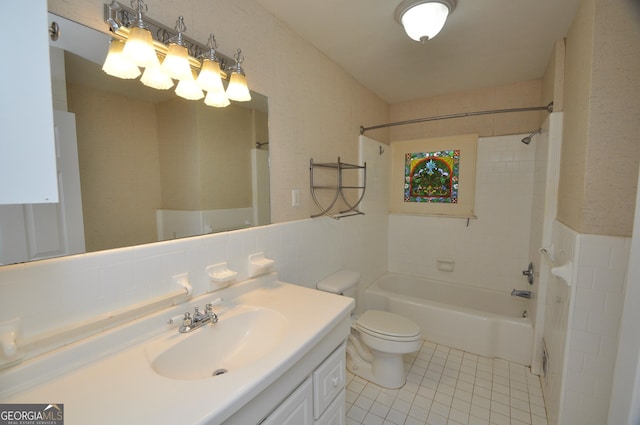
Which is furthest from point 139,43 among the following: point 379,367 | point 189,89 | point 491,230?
point 491,230

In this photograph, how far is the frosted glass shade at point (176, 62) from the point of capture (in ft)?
3.27

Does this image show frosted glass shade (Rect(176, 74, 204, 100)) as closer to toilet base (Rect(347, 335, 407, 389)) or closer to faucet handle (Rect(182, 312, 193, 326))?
faucet handle (Rect(182, 312, 193, 326))

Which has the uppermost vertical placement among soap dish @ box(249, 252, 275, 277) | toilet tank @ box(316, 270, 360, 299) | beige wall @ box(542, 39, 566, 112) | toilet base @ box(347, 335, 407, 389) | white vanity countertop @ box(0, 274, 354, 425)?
beige wall @ box(542, 39, 566, 112)

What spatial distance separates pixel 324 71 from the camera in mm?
1971

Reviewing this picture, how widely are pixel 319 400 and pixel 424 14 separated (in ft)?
6.07

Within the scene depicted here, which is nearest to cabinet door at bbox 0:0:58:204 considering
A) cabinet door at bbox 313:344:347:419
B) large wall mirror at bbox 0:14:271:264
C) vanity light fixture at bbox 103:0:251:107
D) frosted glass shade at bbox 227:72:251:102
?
large wall mirror at bbox 0:14:271:264

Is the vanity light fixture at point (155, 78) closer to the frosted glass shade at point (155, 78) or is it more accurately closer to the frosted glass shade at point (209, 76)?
the frosted glass shade at point (155, 78)

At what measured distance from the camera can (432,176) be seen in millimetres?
2953

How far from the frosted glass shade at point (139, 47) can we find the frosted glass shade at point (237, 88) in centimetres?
34

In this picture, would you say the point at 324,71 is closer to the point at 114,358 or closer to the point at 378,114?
the point at 378,114

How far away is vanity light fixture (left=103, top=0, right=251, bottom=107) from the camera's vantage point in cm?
91

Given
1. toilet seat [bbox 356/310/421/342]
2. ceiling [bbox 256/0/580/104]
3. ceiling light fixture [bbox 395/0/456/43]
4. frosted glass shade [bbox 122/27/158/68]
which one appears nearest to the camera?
frosted glass shade [bbox 122/27/158/68]

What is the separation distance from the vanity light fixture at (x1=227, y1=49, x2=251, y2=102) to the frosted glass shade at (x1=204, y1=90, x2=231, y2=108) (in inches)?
1.1

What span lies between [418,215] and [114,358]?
2840mm
